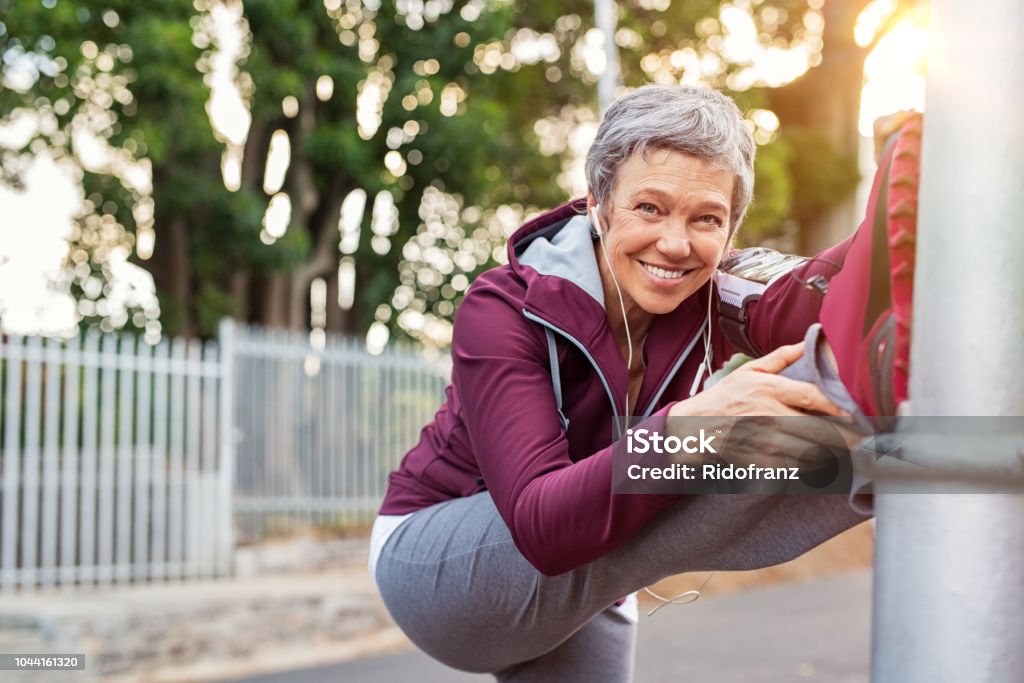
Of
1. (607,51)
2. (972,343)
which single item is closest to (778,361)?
(972,343)

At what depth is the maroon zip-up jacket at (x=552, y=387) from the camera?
140 centimetres

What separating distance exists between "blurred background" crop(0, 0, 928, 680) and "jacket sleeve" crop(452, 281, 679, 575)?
17.7 ft

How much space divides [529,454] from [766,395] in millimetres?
456

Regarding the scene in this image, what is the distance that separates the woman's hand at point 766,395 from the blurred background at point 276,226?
585cm

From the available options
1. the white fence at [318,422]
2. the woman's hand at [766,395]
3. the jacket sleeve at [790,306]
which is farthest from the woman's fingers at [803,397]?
the white fence at [318,422]

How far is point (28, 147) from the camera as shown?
397 inches

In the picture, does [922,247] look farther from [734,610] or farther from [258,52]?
[258,52]

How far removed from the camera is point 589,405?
1.74 meters

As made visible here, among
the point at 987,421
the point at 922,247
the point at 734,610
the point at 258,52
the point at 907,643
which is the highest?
the point at 258,52

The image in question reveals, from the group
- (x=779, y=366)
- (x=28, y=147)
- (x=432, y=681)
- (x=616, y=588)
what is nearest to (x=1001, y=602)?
(x=779, y=366)

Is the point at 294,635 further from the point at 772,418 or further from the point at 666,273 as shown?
the point at 772,418

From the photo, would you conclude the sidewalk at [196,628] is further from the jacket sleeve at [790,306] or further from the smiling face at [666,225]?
the jacket sleeve at [790,306]

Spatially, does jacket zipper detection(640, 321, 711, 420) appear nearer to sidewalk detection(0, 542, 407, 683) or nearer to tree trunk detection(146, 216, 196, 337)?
sidewalk detection(0, 542, 407, 683)

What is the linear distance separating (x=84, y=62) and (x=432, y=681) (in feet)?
19.1
